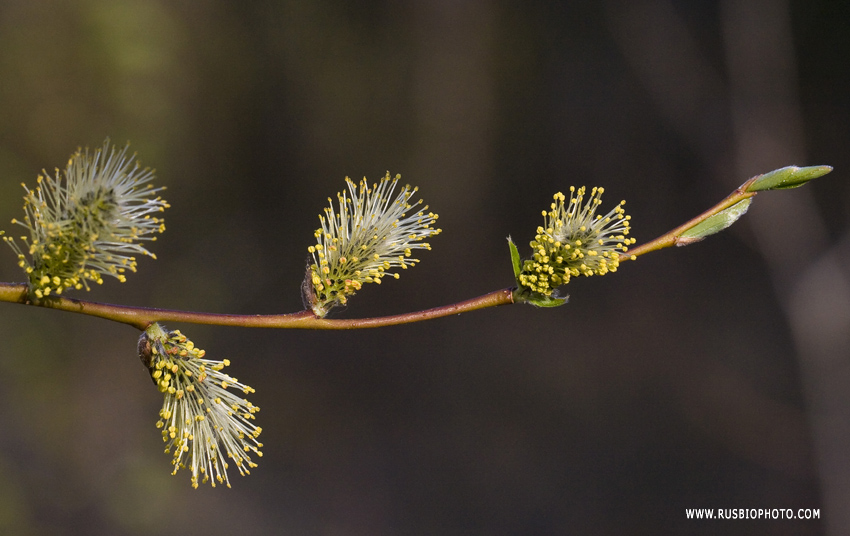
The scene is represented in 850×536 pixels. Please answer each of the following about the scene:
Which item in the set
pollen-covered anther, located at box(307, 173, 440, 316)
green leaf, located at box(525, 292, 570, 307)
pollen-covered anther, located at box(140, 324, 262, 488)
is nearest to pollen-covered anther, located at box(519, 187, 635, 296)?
green leaf, located at box(525, 292, 570, 307)

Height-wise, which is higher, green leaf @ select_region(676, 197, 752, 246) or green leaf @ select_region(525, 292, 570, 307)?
green leaf @ select_region(676, 197, 752, 246)

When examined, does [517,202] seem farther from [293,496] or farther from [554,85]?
[293,496]

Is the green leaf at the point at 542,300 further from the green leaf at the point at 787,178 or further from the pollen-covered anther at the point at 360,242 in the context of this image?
the green leaf at the point at 787,178

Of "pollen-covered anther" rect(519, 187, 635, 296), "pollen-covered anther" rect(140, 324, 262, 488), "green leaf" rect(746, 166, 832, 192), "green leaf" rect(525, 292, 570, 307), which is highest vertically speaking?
"green leaf" rect(746, 166, 832, 192)

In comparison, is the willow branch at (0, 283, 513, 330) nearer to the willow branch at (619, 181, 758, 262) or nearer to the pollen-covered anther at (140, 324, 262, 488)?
the pollen-covered anther at (140, 324, 262, 488)

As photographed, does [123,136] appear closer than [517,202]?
Yes

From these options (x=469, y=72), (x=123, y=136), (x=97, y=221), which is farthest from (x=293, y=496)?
(x=97, y=221)

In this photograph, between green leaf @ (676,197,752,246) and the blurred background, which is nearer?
green leaf @ (676,197,752,246)
